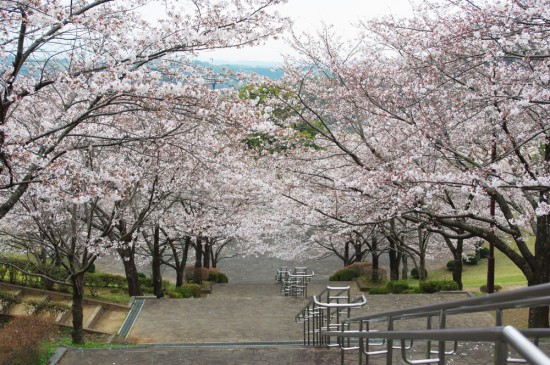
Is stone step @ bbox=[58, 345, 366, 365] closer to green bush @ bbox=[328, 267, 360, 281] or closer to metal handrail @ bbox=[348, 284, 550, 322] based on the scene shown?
metal handrail @ bbox=[348, 284, 550, 322]

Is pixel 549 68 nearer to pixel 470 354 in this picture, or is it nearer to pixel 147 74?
pixel 470 354

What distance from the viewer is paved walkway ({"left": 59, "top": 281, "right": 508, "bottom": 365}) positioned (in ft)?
26.5

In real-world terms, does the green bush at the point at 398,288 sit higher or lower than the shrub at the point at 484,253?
higher

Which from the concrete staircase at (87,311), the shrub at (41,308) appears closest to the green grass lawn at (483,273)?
the concrete staircase at (87,311)

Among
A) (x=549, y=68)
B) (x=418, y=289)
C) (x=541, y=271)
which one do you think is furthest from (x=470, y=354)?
(x=418, y=289)

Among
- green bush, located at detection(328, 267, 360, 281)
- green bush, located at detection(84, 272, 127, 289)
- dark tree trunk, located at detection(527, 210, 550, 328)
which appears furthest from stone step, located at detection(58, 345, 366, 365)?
green bush, located at detection(328, 267, 360, 281)

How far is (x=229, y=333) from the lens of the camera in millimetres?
12156

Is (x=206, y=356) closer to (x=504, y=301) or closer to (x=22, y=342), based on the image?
(x=22, y=342)

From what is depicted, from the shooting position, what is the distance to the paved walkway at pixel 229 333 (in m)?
8.06

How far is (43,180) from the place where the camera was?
18.6 ft

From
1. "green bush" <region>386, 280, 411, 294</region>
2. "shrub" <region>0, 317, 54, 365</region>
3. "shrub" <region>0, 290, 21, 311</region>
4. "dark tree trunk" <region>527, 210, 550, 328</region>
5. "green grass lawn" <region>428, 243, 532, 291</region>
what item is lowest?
"green grass lawn" <region>428, 243, 532, 291</region>

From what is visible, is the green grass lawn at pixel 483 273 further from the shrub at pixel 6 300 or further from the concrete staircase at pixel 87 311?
the shrub at pixel 6 300

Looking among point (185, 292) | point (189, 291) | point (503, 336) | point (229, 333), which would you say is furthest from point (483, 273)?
point (503, 336)

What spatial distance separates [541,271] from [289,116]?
22.8 feet
